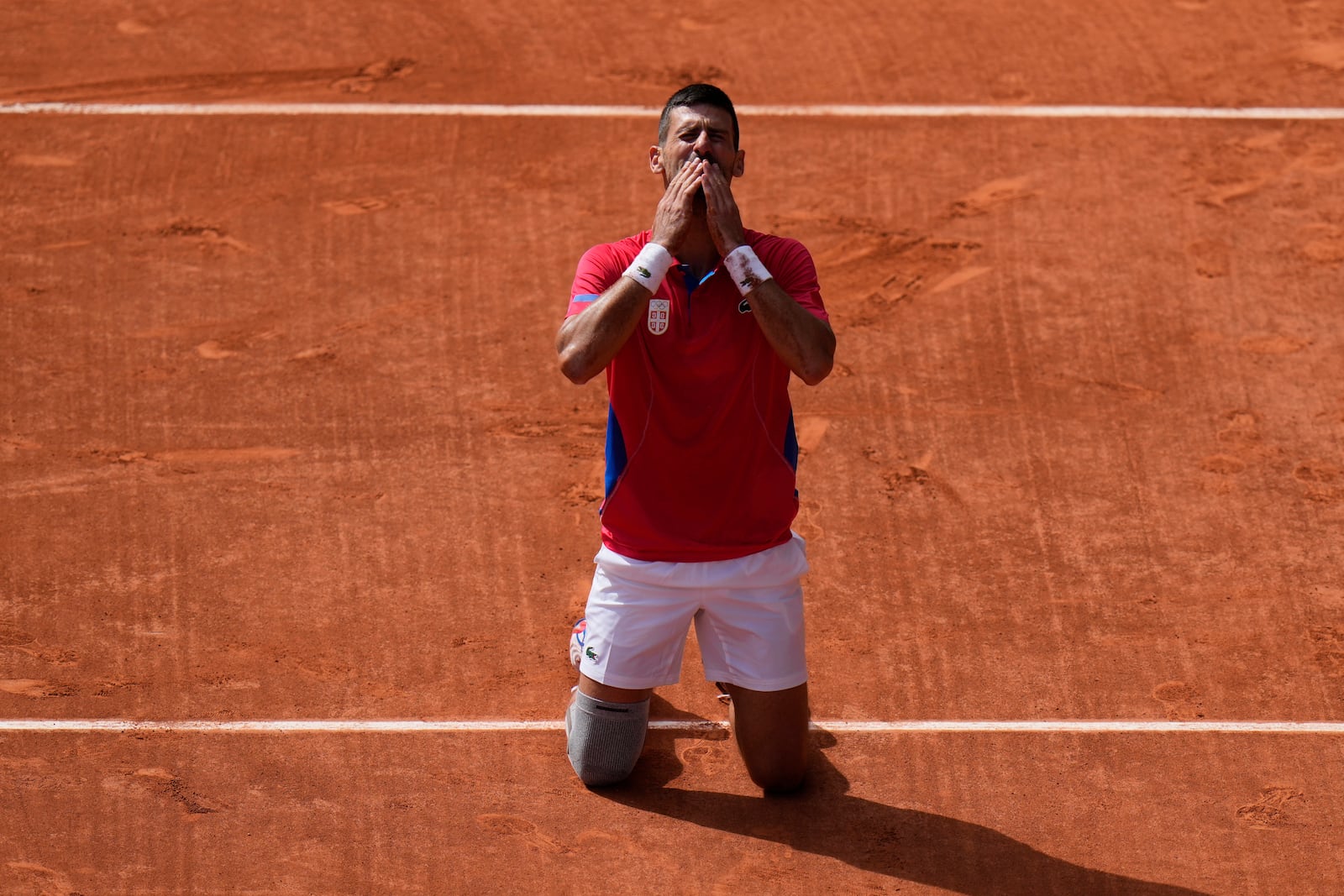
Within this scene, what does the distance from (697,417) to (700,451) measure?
114mm

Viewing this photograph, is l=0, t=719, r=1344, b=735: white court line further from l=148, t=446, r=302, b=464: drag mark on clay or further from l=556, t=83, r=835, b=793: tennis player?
l=148, t=446, r=302, b=464: drag mark on clay

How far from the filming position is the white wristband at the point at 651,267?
17.1 feet

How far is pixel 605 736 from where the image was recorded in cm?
577

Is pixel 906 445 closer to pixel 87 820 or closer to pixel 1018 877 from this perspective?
pixel 1018 877

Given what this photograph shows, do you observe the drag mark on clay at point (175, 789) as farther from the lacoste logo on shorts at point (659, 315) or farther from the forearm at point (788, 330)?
the forearm at point (788, 330)

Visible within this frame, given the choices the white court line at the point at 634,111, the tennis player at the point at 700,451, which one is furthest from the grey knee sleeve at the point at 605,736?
the white court line at the point at 634,111

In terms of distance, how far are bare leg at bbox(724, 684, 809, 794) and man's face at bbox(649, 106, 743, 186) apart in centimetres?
180

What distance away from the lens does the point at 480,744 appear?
6168mm

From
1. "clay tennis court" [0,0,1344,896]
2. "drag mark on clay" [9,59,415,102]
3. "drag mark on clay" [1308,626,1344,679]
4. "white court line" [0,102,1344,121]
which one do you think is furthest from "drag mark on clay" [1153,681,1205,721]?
"drag mark on clay" [9,59,415,102]

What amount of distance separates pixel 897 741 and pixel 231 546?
3039 mm

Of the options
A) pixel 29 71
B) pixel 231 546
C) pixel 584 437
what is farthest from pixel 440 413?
pixel 29 71

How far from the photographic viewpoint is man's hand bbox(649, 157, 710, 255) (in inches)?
207

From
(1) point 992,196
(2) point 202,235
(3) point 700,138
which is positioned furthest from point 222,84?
(3) point 700,138

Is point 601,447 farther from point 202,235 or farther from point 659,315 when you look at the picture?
point 202,235
